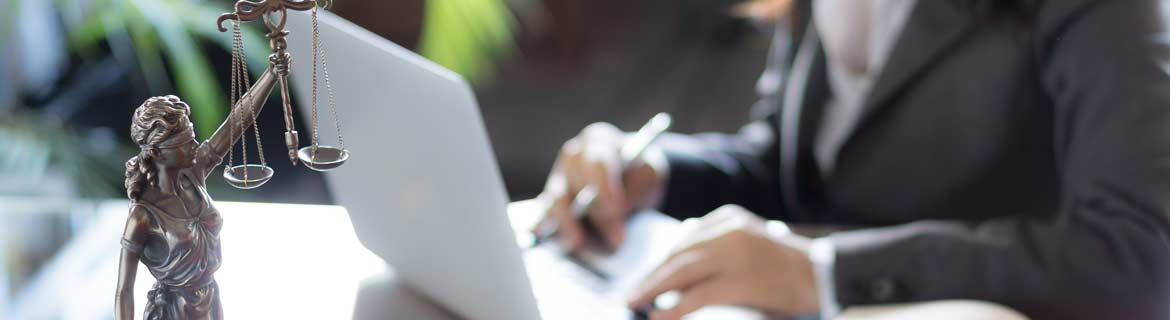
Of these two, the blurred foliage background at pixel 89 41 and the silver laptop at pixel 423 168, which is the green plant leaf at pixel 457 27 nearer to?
the blurred foliage background at pixel 89 41

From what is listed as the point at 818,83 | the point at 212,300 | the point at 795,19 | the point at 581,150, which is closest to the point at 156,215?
the point at 212,300

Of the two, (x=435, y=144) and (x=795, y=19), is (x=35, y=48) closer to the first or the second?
(x=435, y=144)

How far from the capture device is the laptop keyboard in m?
0.63

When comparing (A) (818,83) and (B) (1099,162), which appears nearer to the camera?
(B) (1099,162)

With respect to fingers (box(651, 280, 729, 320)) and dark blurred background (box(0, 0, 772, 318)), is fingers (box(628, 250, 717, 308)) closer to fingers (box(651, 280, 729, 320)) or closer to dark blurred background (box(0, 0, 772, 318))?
fingers (box(651, 280, 729, 320))

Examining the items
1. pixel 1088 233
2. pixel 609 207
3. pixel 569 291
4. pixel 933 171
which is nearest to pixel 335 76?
Answer: pixel 569 291

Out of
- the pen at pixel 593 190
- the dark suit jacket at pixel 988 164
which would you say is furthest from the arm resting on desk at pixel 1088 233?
the pen at pixel 593 190

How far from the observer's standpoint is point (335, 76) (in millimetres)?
486

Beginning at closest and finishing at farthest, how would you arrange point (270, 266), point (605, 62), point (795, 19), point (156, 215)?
point (156, 215) < point (270, 266) < point (795, 19) < point (605, 62)

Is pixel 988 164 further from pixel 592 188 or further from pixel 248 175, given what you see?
pixel 248 175

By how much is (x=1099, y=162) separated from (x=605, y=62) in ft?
4.95

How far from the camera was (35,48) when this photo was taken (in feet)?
2.52

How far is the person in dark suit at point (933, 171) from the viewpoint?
733mm

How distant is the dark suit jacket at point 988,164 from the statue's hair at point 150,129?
0.56 metres
